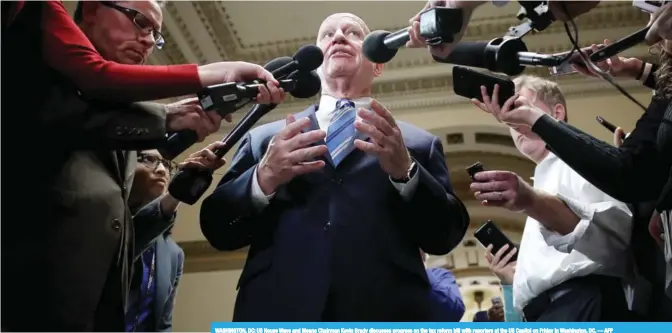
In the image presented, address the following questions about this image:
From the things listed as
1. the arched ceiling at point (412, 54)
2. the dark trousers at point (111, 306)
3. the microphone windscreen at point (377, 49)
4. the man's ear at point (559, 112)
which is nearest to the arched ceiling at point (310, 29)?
the arched ceiling at point (412, 54)

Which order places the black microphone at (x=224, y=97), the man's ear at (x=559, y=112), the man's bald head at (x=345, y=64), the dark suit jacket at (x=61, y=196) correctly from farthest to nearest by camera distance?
the man's ear at (x=559, y=112)
the man's bald head at (x=345, y=64)
the black microphone at (x=224, y=97)
the dark suit jacket at (x=61, y=196)

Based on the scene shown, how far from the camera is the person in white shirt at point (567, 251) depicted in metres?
1.64

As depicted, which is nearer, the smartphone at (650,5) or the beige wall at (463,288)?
the smartphone at (650,5)

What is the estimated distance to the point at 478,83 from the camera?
63.4 inches

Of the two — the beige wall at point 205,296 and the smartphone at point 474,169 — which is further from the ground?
the smartphone at point 474,169

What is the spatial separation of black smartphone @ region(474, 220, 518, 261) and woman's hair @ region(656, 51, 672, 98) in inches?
26.8

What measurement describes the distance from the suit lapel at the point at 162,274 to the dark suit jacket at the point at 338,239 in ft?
1.92

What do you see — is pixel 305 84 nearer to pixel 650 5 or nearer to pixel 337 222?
pixel 337 222

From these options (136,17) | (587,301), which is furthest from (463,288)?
(136,17)

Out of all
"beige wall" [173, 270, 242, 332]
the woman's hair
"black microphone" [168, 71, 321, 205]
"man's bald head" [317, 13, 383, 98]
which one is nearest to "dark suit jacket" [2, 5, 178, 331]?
"black microphone" [168, 71, 321, 205]

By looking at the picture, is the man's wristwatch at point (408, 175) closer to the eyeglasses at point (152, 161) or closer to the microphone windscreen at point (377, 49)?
the microphone windscreen at point (377, 49)

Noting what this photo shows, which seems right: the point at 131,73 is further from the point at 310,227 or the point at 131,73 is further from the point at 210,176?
the point at 310,227

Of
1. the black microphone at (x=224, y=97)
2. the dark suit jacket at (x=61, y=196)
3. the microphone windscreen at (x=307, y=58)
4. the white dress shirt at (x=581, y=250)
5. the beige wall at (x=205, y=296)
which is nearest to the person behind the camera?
the dark suit jacket at (x=61, y=196)

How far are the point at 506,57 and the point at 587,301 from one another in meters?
0.61
